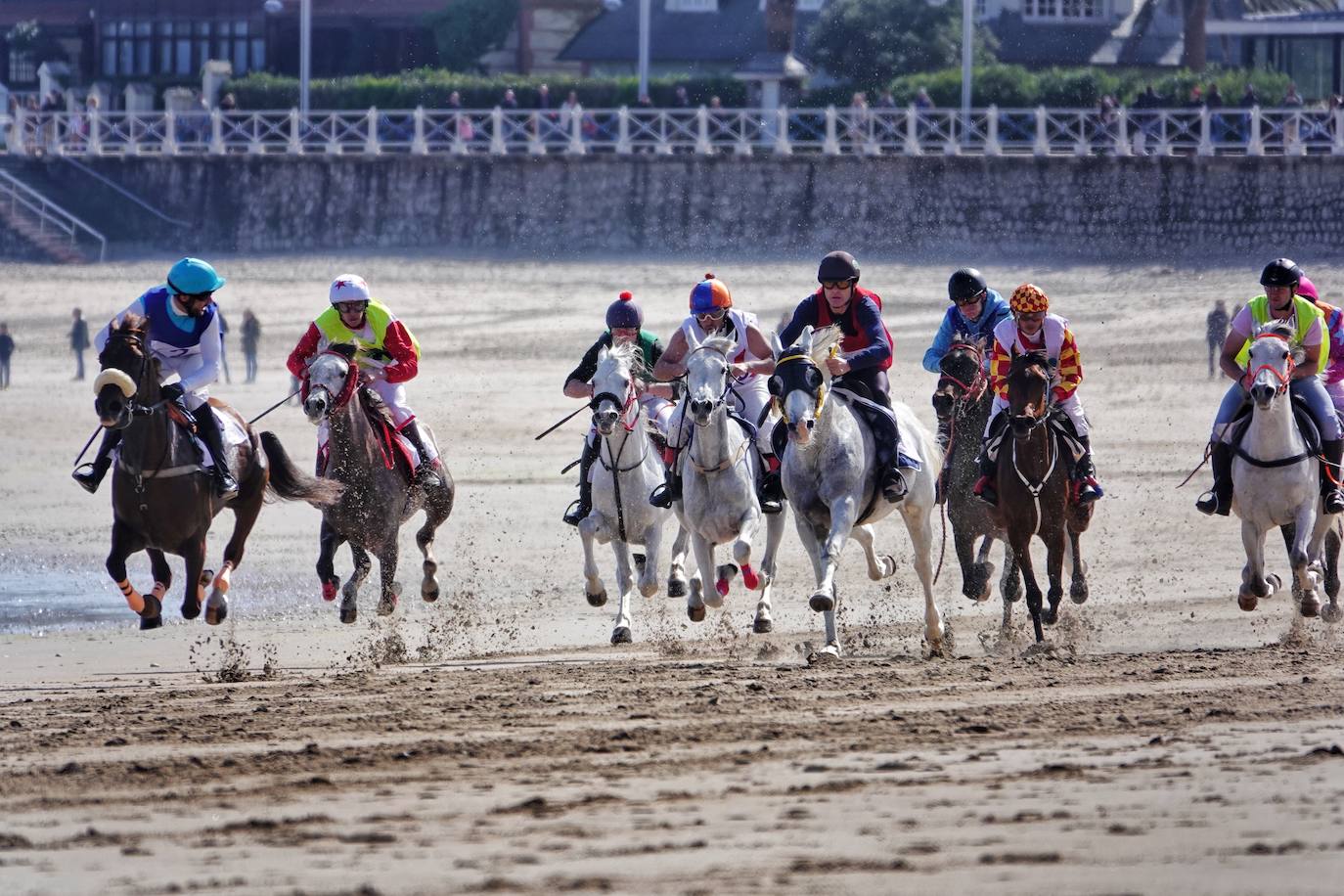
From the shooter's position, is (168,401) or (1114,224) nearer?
(168,401)

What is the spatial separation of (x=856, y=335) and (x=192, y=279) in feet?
12.6

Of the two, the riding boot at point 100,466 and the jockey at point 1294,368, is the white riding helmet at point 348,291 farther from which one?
the jockey at point 1294,368

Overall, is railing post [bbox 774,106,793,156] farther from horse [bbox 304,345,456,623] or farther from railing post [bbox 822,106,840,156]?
horse [bbox 304,345,456,623]

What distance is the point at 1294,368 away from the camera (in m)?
12.8

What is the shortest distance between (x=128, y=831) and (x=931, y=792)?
2.89 metres

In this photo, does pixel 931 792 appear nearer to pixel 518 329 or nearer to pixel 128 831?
pixel 128 831

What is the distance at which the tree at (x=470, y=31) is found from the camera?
171 ft

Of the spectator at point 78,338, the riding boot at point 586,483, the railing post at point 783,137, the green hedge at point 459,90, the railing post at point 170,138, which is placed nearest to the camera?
the riding boot at point 586,483

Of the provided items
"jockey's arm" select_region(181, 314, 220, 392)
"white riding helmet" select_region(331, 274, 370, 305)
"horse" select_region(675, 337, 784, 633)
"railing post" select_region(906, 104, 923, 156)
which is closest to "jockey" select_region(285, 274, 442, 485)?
"white riding helmet" select_region(331, 274, 370, 305)

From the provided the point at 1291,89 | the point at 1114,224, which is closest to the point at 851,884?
the point at 1114,224

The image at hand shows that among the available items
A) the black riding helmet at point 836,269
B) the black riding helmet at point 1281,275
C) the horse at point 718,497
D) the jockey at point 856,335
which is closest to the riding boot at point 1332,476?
the black riding helmet at point 1281,275

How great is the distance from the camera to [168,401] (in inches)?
471

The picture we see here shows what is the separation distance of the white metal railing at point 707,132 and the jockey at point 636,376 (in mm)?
24919

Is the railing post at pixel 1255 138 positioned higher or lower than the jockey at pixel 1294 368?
higher
